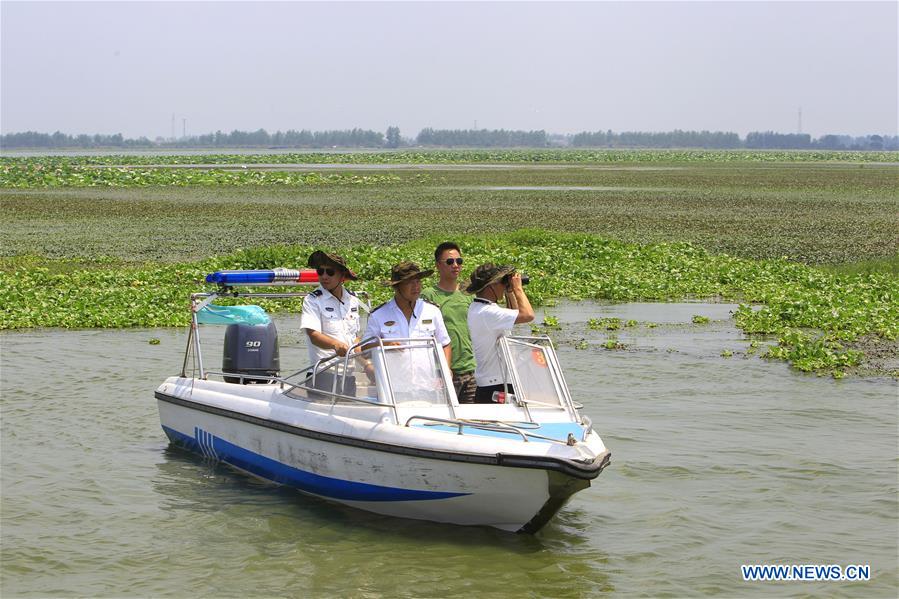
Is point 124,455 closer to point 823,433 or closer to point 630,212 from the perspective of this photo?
point 823,433

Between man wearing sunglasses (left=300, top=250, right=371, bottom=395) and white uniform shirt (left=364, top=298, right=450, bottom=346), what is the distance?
22.8 inches

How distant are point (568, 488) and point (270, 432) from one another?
9.06 feet

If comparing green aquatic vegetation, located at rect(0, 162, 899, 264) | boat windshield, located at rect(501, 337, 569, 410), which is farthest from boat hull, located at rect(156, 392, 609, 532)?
green aquatic vegetation, located at rect(0, 162, 899, 264)

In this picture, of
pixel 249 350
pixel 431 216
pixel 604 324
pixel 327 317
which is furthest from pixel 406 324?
pixel 431 216

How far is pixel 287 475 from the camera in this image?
30.6 feet

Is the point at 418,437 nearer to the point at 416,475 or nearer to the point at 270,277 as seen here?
the point at 416,475

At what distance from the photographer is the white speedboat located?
7836mm

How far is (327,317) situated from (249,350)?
1.32 meters

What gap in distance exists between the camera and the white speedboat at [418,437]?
7.84 m

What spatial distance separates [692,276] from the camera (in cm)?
2150

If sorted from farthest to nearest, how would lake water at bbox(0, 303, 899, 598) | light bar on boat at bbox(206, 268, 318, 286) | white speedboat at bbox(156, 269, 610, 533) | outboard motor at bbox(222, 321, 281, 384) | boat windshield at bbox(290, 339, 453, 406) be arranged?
outboard motor at bbox(222, 321, 281, 384), light bar on boat at bbox(206, 268, 318, 286), boat windshield at bbox(290, 339, 453, 406), white speedboat at bbox(156, 269, 610, 533), lake water at bbox(0, 303, 899, 598)

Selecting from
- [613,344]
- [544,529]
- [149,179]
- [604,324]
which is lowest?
[544,529]

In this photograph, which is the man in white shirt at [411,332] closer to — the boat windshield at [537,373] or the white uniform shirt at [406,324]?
the white uniform shirt at [406,324]

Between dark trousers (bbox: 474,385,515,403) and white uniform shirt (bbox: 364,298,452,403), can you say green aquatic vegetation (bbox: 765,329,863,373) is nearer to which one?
dark trousers (bbox: 474,385,515,403)
